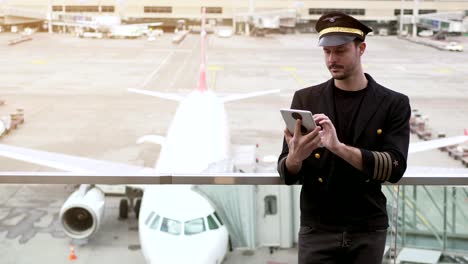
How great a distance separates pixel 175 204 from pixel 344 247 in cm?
545

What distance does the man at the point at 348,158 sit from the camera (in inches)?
144

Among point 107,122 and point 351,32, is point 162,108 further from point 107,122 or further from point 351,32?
point 351,32

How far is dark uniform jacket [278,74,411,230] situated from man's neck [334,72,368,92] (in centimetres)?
4

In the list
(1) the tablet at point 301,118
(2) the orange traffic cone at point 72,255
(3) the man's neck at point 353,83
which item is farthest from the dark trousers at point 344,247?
(2) the orange traffic cone at point 72,255

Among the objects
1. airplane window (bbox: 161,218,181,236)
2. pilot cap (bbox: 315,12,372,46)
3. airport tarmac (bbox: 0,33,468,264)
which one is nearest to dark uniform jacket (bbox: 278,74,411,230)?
pilot cap (bbox: 315,12,372,46)

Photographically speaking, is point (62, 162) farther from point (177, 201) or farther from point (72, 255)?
point (72, 255)

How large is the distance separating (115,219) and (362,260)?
5.33m

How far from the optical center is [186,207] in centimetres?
822

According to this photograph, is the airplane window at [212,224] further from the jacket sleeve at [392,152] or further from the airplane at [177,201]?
the jacket sleeve at [392,152]

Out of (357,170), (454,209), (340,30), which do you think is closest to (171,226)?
(454,209)

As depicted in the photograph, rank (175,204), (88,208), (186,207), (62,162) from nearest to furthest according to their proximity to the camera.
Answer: (186,207), (175,204), (88,208), (62,162)

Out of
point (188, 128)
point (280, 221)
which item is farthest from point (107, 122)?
point (280, 221)

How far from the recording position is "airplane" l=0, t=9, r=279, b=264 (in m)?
7.01

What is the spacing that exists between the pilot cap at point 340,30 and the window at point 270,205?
179cm
